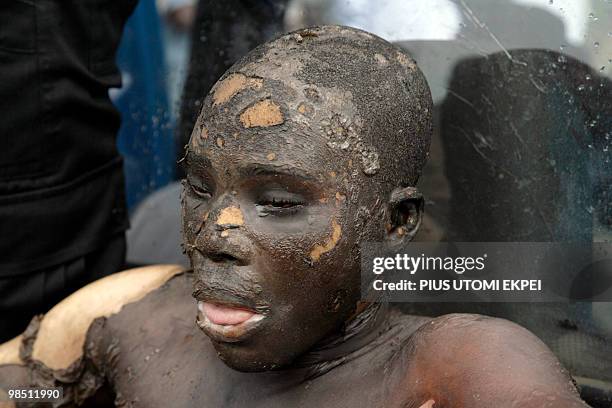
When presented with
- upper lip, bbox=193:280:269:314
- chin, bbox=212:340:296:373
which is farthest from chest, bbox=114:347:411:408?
upper lip, bbox=193:280:269:314

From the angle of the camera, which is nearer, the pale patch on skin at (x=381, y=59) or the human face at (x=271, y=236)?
the human face at (x=271, y=236)

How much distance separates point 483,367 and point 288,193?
1.30 ft

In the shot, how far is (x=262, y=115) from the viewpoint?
1.39 metres

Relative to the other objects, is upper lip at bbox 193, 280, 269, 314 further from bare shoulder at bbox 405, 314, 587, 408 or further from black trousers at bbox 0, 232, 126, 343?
black trousers at bbox 0, 232, 126, 343

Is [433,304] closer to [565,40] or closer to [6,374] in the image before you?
[565,40]

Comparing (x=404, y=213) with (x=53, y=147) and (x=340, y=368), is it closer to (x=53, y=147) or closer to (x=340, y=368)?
(x=340, y=368)

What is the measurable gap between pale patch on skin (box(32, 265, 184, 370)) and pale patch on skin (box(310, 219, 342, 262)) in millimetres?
615

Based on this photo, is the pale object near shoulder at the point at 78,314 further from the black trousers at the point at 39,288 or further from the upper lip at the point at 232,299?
the upper lip at the point at 232,299

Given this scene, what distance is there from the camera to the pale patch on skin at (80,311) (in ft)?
6.11

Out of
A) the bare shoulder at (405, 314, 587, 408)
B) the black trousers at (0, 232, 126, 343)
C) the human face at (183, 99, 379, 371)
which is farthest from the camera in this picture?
the black trousers at (0, 232, 126, 343)

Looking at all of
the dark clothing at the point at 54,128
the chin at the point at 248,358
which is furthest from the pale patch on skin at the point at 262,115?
the dark clothing at the point at 54,128

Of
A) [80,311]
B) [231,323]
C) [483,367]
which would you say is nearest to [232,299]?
[231,323]

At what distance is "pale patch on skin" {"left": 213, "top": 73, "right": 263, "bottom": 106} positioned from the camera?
4.67ft

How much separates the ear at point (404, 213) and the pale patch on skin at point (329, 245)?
0.12 m
